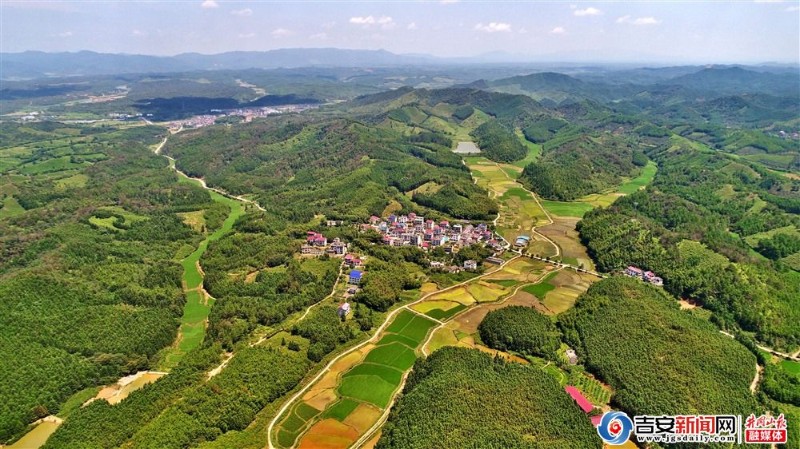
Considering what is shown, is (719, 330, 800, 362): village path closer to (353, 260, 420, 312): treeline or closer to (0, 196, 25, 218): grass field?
(353, 260, 420, 312): treeline

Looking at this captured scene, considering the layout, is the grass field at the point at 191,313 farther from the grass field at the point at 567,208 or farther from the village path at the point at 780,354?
the grass field at the point at 567,208

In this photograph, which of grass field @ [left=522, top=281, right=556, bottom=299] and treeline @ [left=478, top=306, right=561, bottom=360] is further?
grass field @ [left=522, top=281, right=556, bottom=299]

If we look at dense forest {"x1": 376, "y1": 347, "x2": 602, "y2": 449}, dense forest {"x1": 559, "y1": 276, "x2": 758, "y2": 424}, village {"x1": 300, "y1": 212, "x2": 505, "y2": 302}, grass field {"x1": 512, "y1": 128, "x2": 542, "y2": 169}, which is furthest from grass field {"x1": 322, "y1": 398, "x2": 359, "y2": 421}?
grass field {"x1": 512, "y1": 128, "x2": 542, "y2": 169}

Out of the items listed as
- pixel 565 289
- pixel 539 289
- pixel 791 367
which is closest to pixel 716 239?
pixel 791 367

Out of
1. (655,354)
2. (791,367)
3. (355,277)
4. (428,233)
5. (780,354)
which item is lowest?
(791,367)

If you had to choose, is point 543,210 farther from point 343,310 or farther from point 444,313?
point 343,310

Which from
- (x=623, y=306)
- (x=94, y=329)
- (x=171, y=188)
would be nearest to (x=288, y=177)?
(x=171, y=188)

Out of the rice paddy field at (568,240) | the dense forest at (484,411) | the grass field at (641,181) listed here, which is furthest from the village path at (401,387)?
the grass field at (641,181)
